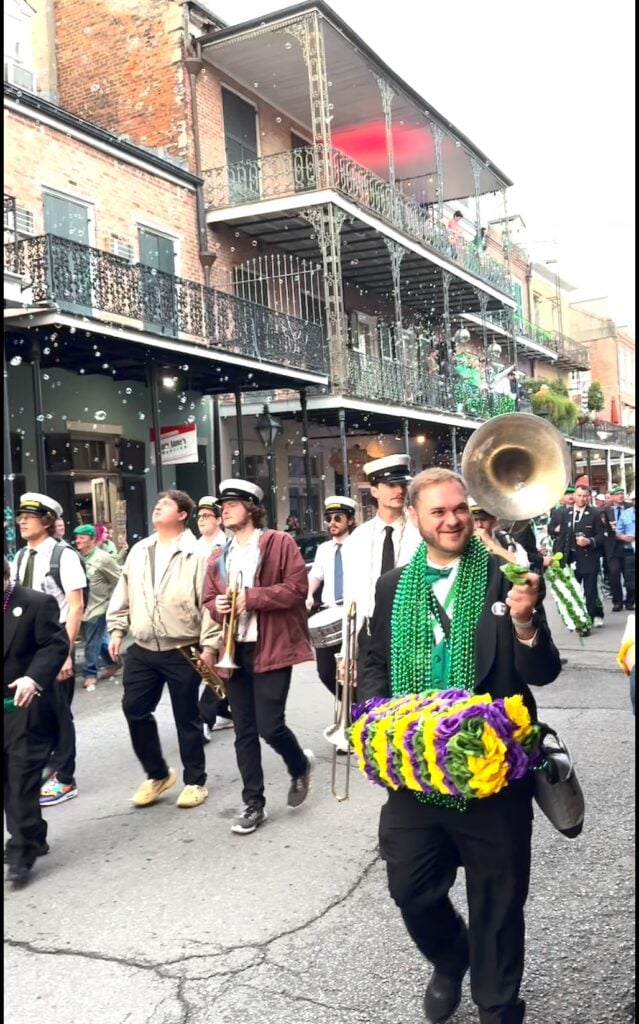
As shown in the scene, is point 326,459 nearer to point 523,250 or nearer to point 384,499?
point 384,499

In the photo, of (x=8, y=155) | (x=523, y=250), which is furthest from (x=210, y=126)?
(x=523, y=250)

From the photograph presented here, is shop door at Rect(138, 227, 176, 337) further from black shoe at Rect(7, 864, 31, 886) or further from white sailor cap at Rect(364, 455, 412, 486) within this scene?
black shoe at Rect(7, 864, 31, 886)

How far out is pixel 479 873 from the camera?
8.72ft

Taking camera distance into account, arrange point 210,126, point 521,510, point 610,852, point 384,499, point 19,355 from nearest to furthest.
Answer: point 521,510 < point 610,852 < point 384,499 < point 19,355 < point 210,126

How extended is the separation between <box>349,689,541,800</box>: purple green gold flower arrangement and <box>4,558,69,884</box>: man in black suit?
2.07 m

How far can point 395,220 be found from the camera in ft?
64.6

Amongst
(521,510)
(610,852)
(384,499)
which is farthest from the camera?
(384,499)

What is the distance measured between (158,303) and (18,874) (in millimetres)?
11213

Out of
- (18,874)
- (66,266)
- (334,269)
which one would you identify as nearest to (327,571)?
(18,874)

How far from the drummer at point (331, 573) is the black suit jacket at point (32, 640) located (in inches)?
71.5

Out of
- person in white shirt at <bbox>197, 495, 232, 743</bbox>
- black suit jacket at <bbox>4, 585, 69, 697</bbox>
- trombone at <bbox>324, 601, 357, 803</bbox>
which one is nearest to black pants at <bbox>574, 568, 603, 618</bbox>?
person in white shirt at <bbox>197, 495, 232, 743</bbox>

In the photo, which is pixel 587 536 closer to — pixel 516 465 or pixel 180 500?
pixel 180 500

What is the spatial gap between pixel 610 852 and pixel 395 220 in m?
17.4

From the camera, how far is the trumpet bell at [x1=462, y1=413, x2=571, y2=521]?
2.77 metres
